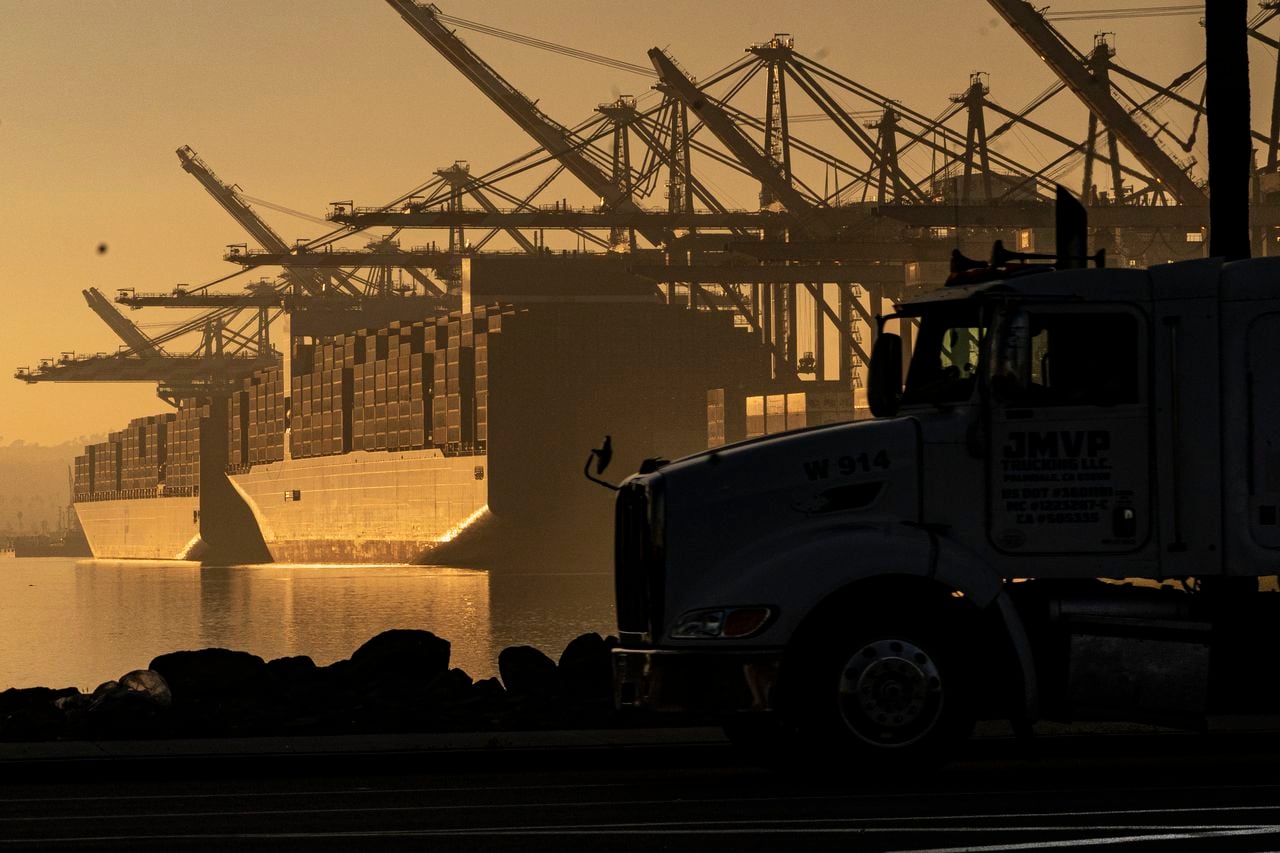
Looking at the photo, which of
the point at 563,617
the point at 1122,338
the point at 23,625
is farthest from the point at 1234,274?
the point at 23,625

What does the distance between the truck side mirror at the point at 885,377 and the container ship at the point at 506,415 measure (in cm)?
13151

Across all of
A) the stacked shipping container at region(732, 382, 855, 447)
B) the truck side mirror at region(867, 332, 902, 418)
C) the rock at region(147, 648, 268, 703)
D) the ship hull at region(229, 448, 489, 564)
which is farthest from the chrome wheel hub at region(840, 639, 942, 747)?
the ship hull at region(229, 448, 489, 564)

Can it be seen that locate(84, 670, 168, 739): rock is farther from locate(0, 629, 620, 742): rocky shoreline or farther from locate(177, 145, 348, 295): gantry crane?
locate(177, 145, 348, 295): gantry crane

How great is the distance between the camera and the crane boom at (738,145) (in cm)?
12550

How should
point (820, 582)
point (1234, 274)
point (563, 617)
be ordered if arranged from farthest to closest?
point (563, 617), point (1234, 274), point (820, 582)

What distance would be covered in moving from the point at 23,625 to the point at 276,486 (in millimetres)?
Result: 86416

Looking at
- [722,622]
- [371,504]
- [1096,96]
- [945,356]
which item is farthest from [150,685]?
[371,504]

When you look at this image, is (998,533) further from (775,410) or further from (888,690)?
(775,410)

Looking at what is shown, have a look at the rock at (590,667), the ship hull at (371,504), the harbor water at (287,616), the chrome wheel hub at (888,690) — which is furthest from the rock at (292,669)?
the ship hull at (371,504)

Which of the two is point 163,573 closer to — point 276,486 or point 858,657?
point 276,486

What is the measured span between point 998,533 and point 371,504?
16622cm

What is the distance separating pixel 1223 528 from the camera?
36.0 feet

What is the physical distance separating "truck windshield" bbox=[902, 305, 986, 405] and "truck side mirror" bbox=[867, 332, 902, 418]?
0.11 meters

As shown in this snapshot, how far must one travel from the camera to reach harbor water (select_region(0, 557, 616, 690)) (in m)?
79.8
